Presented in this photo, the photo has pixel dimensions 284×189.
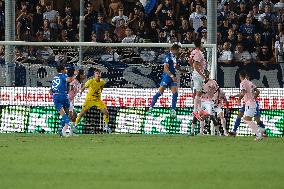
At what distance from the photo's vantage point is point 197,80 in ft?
95.1

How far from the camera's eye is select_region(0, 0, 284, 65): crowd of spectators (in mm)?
35219

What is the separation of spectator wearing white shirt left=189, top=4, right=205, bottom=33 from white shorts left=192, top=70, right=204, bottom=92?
24.9 ft

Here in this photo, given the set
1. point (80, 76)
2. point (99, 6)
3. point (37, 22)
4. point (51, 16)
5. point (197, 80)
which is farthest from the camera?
point (99, 6)

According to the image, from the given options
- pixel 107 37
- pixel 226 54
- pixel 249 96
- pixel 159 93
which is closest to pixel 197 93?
pixel 159 93

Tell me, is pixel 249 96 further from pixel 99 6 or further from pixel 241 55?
pixel 99 6

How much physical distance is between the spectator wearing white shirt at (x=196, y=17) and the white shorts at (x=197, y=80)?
7599 millimetres

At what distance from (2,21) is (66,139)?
33.0ft

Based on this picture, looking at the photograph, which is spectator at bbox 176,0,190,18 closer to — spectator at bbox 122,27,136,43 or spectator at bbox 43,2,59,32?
spectator at bbox 122,27,136,43

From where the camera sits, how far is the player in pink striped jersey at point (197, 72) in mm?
28609

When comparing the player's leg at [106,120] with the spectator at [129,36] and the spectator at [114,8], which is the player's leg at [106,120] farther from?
the spectator at [114,8]

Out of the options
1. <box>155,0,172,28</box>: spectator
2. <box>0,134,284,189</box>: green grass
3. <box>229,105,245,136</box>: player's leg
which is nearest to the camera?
<box>0,134,284,189</box>: green grass

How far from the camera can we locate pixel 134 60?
31375 millimetres

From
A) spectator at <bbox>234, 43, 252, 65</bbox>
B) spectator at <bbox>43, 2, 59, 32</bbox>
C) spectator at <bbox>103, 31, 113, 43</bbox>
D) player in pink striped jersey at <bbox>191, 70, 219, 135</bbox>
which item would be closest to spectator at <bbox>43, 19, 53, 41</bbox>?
spectator at <bbox>43, 2, 59, 32</bbox>

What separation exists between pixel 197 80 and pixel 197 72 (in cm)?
27
